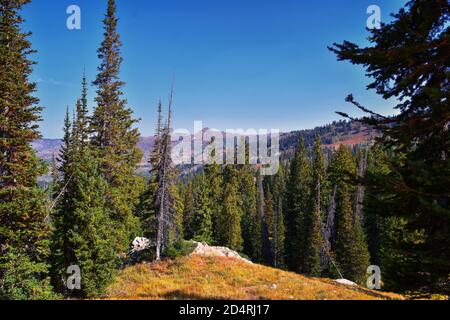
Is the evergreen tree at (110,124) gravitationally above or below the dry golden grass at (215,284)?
above

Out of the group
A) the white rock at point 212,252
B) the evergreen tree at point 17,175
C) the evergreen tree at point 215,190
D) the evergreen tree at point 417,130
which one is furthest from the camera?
the evergreen tree at point 215,190

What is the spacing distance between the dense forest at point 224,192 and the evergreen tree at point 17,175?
6 cm

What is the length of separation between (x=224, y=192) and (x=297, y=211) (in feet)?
48.4

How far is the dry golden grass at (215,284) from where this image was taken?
58.4 ft

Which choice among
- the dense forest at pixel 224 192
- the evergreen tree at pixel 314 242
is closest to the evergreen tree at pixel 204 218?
the dense forest at pixel 224 192

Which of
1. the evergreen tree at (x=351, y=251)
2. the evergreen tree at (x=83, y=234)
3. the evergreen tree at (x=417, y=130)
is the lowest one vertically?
the evergreen tree at (x=351, y=251)

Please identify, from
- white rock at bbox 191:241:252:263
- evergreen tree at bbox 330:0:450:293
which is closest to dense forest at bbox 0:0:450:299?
evergreen tree at bbox 330:0:450:293

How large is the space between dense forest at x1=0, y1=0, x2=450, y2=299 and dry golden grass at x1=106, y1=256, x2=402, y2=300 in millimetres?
2822

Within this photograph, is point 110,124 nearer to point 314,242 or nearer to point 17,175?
point 17,175

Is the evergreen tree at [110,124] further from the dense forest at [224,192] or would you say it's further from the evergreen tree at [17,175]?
the evergreen tree at [17,175]

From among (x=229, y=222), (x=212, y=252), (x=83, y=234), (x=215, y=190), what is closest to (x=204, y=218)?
(x=229, y=222)

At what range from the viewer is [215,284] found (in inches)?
859
